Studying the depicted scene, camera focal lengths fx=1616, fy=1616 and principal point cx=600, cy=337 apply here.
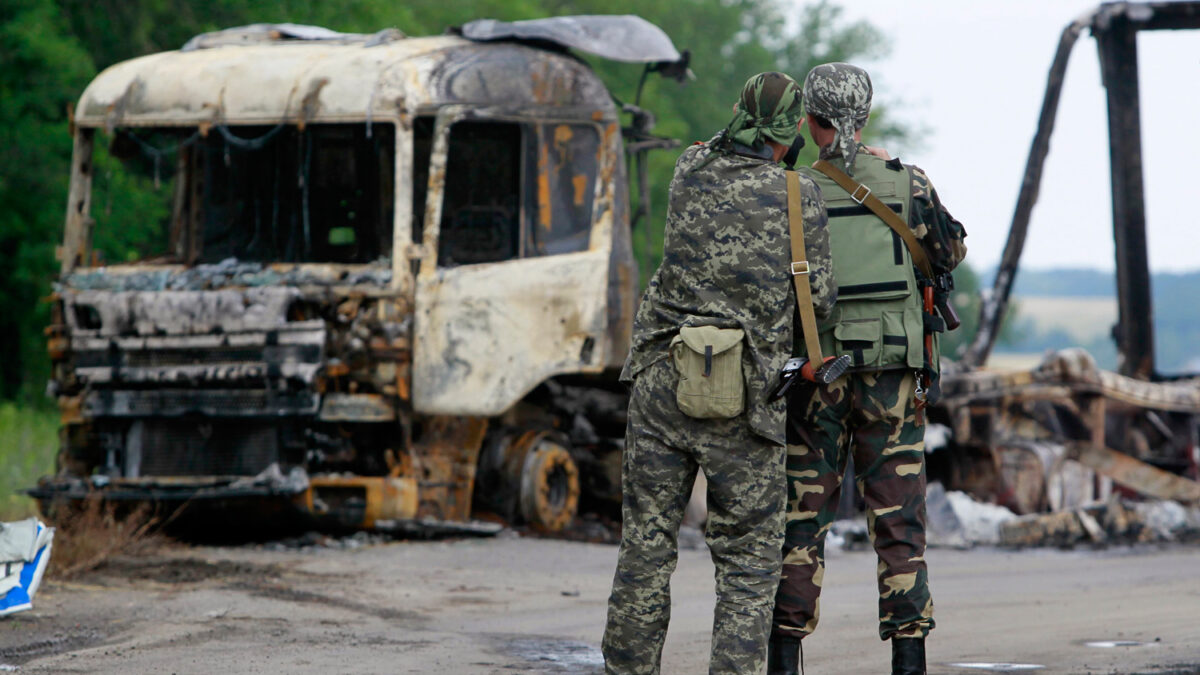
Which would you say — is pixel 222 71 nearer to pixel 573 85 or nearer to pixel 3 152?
pixel 573 85

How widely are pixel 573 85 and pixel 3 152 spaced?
484 inches

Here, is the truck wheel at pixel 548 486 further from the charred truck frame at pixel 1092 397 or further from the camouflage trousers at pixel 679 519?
the camouflage trousers at pixel 679 519

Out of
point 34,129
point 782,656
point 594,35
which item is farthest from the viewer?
point 34,129

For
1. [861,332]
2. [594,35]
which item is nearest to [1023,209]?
[594,35]

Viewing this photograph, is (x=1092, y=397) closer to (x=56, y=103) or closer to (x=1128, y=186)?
(x=1128, y=186)

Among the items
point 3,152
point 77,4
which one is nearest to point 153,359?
point 3,152

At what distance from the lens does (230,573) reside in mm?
8305

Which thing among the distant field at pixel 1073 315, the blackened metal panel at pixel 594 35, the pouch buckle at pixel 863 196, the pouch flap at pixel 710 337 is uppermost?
the distant field at pixel 1073 315

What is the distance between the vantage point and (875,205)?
4758mm

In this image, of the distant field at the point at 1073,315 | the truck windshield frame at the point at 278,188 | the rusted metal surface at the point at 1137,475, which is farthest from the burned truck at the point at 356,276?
the distant field at the point at 1073,315

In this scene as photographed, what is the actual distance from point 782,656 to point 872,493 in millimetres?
548

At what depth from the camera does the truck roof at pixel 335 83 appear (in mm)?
9742

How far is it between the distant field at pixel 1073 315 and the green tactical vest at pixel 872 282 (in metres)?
95.7

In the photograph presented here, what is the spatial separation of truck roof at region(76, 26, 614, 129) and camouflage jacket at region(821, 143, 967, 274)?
5.29m
